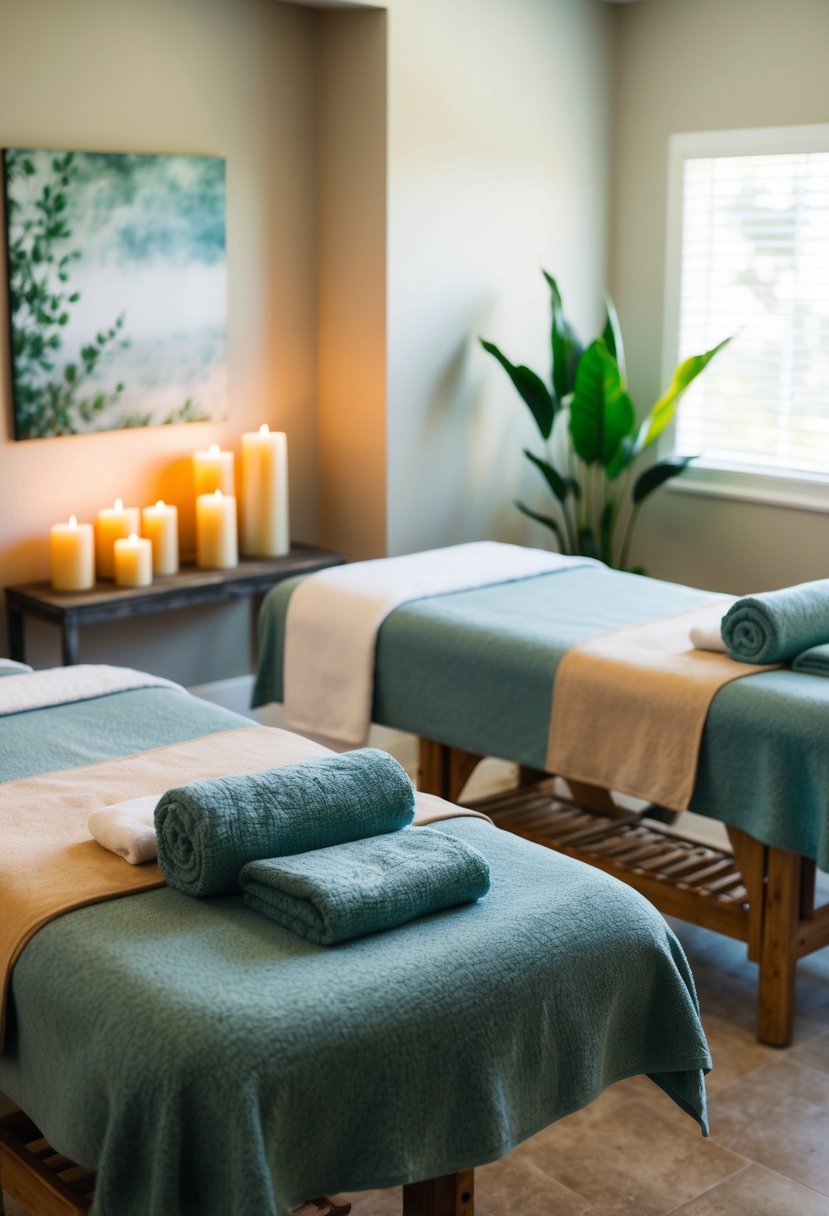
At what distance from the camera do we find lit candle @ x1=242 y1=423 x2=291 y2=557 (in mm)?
4125

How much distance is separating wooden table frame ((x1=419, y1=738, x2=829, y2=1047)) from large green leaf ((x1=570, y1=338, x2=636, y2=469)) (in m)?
1.18

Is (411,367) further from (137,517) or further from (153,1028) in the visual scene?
(153,1028)

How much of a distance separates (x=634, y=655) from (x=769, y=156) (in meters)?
2.18

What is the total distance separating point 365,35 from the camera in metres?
4.08

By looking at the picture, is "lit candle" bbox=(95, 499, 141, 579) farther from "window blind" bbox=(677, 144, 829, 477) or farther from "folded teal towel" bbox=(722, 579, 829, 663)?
Result: "window blind" bbox=(677, 144, 829, 477)

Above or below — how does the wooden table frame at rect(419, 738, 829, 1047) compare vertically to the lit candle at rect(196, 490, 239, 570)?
below

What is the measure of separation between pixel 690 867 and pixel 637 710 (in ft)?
1.50

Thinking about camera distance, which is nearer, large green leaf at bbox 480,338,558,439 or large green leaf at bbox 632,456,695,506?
large green leaf at bbox 480,338,558,439

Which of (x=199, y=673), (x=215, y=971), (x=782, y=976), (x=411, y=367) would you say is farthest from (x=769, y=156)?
(x=215, y=971)

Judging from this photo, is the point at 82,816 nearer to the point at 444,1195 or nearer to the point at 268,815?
the point at 268,815

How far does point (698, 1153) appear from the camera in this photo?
7.79 ft

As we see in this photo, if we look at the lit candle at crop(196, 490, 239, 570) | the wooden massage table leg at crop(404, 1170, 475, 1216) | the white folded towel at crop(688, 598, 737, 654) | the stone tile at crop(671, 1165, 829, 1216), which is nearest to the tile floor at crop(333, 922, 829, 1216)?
the stone tile at crop(671, 1165, 829, 1216)

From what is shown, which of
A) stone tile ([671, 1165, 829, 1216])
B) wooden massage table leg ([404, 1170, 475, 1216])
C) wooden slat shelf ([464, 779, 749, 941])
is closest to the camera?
wooden massage table leg ([404, 1170, 475, 1216])

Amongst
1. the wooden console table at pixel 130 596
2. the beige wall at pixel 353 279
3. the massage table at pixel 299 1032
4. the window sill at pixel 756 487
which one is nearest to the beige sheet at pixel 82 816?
the massage table at pixel 299 1032
